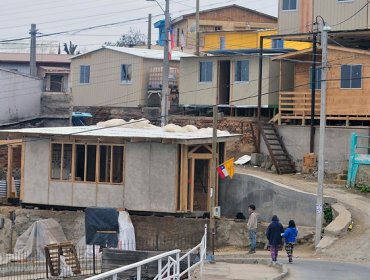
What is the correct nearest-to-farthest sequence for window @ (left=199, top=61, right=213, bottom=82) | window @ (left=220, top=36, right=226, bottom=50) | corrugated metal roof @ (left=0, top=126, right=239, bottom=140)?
1. corrugated metal roof @ (left=0, top=126, right=239, bottom=140)
2. window @ (left=199, top=61, right=213, bottom=82)
3. window @ (left=220, top=36, right=226, bottom=50)

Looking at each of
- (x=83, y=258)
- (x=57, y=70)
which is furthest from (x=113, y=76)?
(x=83, y=258)

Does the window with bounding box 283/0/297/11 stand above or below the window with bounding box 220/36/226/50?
above

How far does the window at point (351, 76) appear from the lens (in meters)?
39.2

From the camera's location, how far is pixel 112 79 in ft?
172

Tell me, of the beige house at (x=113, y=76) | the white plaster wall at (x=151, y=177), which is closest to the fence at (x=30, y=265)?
the white plaster wall at (x=151, y=177)

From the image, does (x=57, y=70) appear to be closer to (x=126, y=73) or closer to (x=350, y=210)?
(x=126, y=73)

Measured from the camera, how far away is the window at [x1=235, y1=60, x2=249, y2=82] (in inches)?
1783

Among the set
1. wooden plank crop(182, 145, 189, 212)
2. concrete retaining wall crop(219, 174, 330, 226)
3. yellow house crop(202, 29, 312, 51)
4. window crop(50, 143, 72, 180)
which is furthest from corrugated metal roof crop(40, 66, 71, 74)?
wooden plank crop(182, 145, 189, 212)

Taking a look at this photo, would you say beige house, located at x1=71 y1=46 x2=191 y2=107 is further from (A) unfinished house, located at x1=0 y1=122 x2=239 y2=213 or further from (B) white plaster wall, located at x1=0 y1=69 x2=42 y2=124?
(A) unfinished house, located at x1=0 y1=122 x2=239 y2=213

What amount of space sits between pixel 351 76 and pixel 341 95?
0.88 metres

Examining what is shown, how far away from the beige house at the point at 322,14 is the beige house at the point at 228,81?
1993 mm

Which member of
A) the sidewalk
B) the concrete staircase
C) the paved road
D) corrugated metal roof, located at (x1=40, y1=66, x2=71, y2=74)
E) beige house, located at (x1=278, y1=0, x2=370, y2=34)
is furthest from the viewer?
corrugated metal roof, located at (x1=40, y1=66, x2=71, y2=74)

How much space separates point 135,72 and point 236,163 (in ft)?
41.0

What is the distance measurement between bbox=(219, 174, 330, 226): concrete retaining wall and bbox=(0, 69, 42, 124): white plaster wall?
15.5 meters
